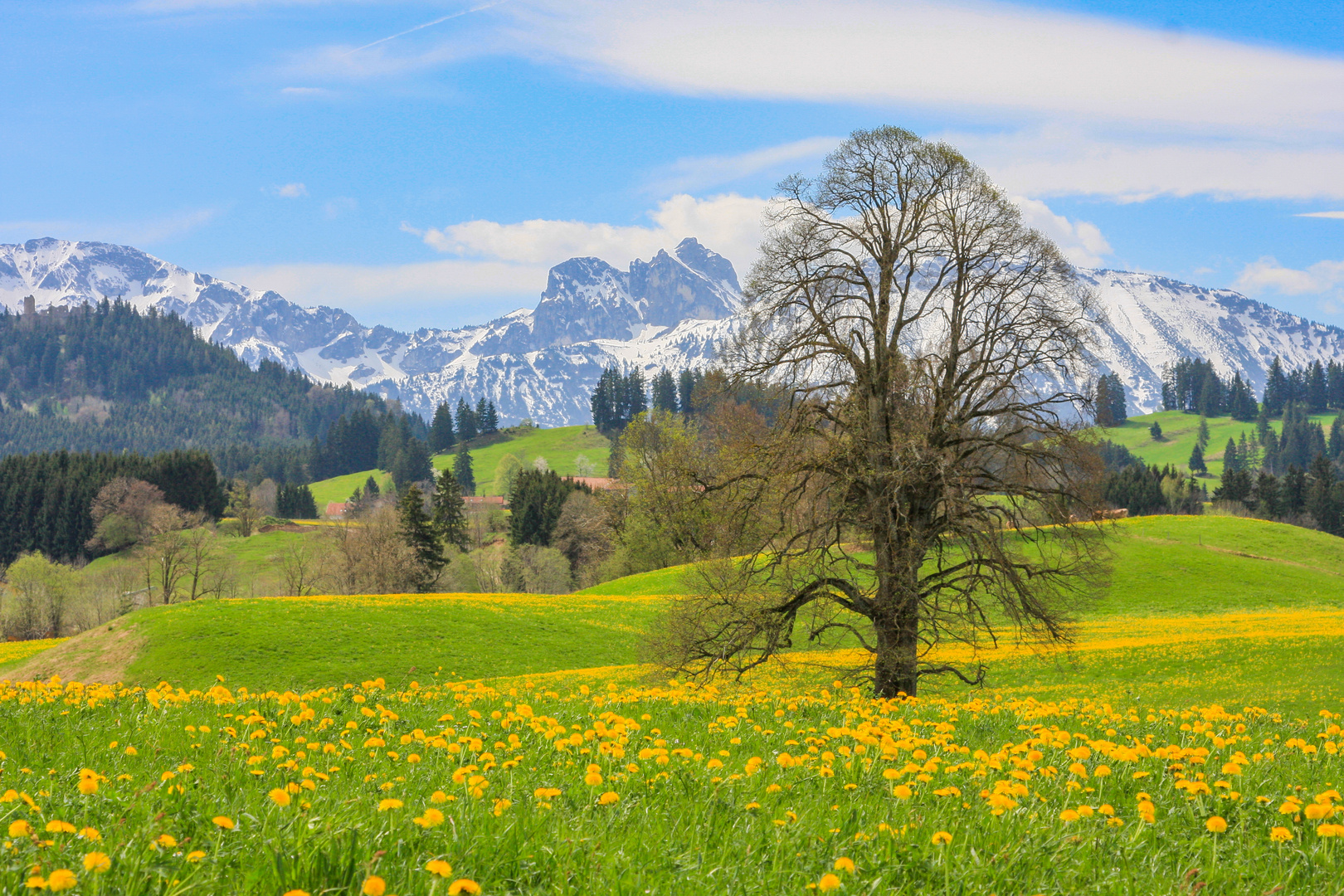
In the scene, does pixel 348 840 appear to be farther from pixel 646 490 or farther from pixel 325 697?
pixel 646 490

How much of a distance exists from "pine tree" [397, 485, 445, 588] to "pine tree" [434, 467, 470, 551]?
13.0 metres

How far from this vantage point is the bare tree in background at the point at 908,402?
18.3m

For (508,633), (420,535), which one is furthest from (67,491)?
(508,633)

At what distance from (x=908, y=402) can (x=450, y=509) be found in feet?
276

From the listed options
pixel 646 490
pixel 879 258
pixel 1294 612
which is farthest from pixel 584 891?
pixel 646 490

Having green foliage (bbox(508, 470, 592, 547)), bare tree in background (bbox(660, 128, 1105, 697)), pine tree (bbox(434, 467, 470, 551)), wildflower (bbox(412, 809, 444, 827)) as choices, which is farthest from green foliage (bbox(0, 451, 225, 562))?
wildflower (bbox(412, 809, 444, 827))

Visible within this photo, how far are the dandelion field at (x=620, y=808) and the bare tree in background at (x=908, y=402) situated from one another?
32.9ft

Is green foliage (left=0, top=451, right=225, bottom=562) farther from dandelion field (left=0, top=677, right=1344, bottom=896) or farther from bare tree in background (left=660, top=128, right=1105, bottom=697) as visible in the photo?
dandelion field (left=0, top=677, right=1344, bottom=896)

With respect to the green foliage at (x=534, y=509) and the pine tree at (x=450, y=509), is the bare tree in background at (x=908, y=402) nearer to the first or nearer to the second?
the pine tree at (x=450, y=509)

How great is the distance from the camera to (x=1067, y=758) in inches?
276

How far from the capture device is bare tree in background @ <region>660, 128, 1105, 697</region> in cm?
1831

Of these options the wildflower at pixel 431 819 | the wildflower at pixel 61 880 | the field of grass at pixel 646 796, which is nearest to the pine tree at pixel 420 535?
the field of grass at pixel 646 796

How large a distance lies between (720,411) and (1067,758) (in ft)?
47.2

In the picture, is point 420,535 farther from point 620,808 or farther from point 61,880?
point 61,880
